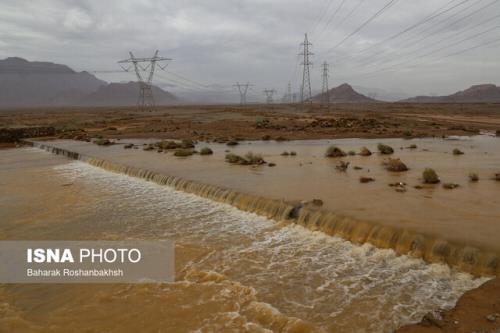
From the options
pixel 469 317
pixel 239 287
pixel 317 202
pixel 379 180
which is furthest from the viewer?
pixel 379 180

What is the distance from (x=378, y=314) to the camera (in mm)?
6734

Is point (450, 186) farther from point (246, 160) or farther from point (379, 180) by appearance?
point (246, 160)

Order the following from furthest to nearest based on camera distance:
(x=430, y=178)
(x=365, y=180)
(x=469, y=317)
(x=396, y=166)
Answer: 1. (x=396, y=166)
2. (x=365, y=180)
3. (x=430, y=178)
4. (x=469, y=317)

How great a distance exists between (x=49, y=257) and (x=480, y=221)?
10.4 meters

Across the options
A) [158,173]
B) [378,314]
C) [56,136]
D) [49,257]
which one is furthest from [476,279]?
[56,136]

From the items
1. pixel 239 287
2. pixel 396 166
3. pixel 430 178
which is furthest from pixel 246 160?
pixel 239 287

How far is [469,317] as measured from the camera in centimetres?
618

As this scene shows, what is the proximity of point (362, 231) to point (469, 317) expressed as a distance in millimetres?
3696

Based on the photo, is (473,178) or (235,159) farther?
(235,159)

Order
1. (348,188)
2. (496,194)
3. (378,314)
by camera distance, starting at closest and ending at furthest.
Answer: (378,314), (496,194), (348,188)

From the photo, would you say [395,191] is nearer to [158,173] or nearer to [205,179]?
[205,179]

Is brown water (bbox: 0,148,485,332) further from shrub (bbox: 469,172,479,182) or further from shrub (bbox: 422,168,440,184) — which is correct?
shrub (bbox: 469,172,479,182)

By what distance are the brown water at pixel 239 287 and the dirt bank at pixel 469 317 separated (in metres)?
0.26

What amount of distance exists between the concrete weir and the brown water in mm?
263
